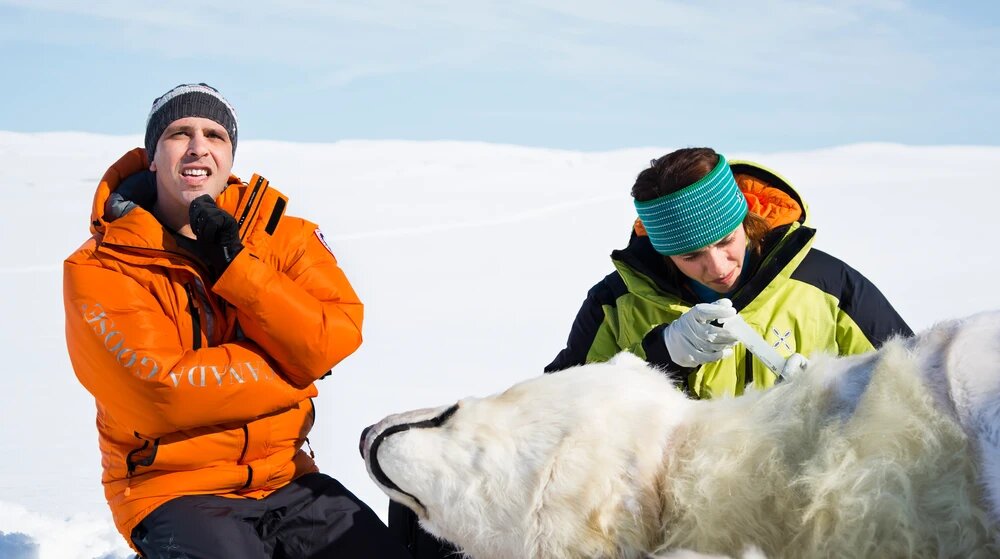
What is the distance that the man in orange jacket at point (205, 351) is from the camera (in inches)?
106

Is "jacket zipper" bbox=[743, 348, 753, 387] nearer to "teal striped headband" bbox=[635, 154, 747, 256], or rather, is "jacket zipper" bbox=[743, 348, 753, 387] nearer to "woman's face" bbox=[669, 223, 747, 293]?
"woman's face" bbox=[669, 223, 747, 293]

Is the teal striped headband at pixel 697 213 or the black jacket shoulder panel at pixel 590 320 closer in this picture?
the teal striped headband at pixel 697 213

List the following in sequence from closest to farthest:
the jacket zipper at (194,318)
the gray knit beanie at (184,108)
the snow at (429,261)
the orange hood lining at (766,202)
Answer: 1. the jacket zipper at (194,318)
2. the gray knit beanie at (184,108)
3. the orange hood lining at (766,202)
4. the snow at (429,261)

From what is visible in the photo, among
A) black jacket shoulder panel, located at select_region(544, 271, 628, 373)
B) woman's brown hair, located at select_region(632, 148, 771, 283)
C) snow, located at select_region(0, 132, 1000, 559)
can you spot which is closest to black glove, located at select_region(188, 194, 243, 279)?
black jacket shoulder panel, located at select_region(544, 271, 628, 373)

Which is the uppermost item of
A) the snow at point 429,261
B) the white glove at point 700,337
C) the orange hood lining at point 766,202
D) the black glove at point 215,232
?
the black glove at point 215,232

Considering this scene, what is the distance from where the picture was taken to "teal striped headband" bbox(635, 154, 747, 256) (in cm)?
293

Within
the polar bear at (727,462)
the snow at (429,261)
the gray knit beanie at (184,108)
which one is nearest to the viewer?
the polar bear at (727,462)

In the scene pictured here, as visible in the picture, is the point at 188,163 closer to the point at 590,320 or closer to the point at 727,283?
the point at 590,320

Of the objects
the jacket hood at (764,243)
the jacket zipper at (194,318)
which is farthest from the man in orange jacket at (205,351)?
the jacket hood at (764,243)

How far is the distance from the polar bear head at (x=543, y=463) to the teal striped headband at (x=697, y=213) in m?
0.93

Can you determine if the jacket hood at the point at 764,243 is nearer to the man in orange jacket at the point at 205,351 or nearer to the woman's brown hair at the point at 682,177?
the woman's brown hair at the point at 682,177

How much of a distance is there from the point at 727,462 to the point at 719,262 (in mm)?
1397

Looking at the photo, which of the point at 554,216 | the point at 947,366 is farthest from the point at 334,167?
the point at 947,366

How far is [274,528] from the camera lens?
9.62 feet
